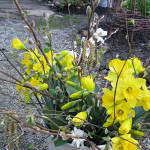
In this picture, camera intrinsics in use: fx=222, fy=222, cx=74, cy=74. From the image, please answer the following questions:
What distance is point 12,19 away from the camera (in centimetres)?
426

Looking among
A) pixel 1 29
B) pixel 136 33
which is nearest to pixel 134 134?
pixel 136 33

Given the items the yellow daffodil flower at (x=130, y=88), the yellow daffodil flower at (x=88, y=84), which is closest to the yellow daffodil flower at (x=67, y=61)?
the yellow daffodil flower at (x=88, y=84)

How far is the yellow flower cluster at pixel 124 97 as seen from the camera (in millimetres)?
662

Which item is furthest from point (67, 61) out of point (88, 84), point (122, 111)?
point (122, 111)

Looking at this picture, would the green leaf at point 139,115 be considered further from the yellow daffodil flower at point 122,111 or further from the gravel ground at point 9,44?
the gravel ground at point 9,44

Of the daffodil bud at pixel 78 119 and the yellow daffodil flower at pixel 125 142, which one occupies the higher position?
the daffodil bud at pixel 78 119

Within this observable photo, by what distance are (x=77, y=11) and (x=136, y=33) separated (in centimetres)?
220

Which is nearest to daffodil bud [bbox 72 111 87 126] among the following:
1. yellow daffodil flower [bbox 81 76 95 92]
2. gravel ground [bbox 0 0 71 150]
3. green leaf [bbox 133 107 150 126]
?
yellow daffodil flower [bbox 81 76 95 92]

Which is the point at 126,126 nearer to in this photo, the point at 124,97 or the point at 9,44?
the point at 124,97

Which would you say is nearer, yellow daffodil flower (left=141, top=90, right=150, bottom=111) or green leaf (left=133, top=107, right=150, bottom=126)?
yellow daffodil flower (left=141, top=90, right=150, bottom=111)

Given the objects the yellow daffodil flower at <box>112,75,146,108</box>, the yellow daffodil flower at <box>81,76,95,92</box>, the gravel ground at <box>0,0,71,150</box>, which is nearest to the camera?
the yellow daffodil flower at <box>112,75,146,108</box>

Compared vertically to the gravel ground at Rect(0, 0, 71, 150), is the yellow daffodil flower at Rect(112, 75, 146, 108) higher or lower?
higher

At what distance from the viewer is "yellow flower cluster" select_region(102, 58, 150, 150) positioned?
2.17ft

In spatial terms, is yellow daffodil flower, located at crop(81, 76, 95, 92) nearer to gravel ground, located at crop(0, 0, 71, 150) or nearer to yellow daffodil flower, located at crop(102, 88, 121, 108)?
yellow daffodil flower, located at crop(102, 88, 121, 108)
